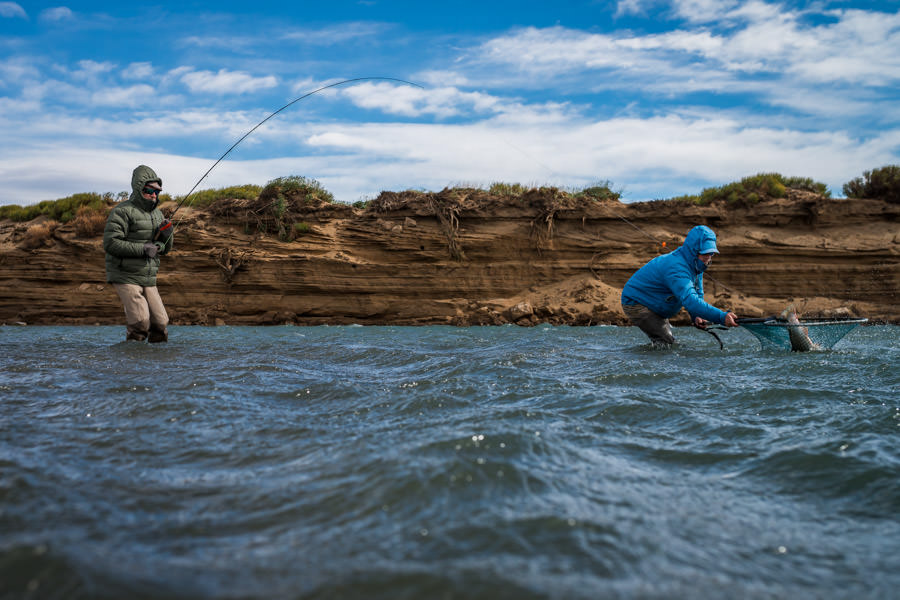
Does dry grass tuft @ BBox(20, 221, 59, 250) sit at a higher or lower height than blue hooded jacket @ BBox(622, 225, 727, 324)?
higher

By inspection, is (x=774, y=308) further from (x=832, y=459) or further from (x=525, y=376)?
(x=832, y=459)

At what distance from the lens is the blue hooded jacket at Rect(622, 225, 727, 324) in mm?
7617

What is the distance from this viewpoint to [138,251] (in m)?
8.97

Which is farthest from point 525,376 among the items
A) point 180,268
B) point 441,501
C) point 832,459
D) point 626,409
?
point 180,268

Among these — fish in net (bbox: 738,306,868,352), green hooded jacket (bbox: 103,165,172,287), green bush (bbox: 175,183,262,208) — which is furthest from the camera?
green bush (bbox: 175,183,262,208)

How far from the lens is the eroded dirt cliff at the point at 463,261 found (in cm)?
1684

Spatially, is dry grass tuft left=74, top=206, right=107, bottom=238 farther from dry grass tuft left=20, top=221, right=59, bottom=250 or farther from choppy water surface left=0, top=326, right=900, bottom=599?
choppy water surface left=0, top=326, right=900, bottom=599

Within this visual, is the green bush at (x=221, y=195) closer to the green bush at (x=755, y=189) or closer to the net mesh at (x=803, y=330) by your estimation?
the green bush at (x=755, y=189)

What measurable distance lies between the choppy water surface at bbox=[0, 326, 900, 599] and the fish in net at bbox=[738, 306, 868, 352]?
206 cm

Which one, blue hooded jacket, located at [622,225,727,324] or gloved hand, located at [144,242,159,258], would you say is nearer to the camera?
blue hooded jacket, located at [622,225,727,324]

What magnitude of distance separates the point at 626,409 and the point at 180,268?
1567 cm

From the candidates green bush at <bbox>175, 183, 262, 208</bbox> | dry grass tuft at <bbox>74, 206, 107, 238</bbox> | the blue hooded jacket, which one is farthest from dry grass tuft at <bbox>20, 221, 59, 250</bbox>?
the blue hooded jacket

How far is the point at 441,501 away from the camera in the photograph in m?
2.71

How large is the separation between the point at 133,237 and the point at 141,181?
0.80m
